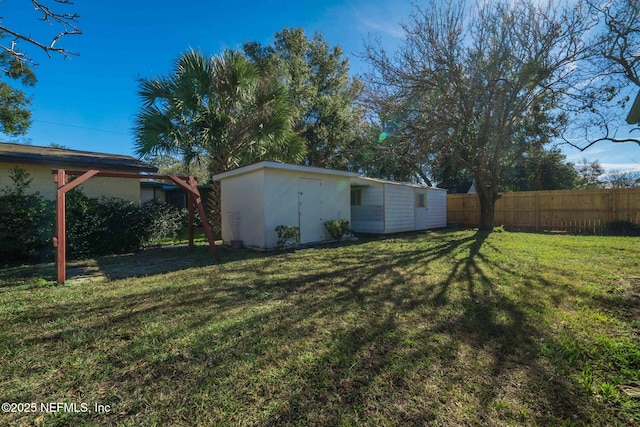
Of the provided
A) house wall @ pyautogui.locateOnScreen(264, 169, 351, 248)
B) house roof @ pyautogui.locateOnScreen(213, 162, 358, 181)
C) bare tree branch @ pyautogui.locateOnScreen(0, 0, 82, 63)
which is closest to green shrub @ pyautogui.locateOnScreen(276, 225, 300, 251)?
house wall @ pyautogui.locateOnScreen(264, 169, 351, 248)

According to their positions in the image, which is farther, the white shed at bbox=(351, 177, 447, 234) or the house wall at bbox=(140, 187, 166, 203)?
the house wall at bbox=(140, 187, 166, 203)

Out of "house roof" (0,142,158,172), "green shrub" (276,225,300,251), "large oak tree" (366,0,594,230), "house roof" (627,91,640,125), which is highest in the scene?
"large oak tree" (366,0,594,230)

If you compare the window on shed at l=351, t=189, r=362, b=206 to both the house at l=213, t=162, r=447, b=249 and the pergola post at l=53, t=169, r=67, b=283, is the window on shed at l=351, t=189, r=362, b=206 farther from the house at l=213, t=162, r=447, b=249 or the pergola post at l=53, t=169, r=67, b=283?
the pergola post at l=53, t=169, r=67, b=283

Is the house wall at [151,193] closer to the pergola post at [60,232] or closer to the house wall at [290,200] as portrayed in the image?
the house wall at [290,200]

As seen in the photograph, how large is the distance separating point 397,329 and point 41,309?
433 centimetres

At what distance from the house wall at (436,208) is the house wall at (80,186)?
12.4 m

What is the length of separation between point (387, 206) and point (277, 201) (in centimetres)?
499

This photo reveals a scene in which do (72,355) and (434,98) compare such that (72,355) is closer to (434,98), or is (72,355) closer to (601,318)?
(601,318)

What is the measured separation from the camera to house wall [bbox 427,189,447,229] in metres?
13.7

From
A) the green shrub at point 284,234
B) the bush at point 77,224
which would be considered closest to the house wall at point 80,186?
the bush at point 77,224

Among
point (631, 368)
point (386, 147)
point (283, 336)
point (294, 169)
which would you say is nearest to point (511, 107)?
point (386, 147)

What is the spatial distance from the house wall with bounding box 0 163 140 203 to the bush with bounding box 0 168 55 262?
2121 mm

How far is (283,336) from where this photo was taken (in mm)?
2723

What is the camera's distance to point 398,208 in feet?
38.5
